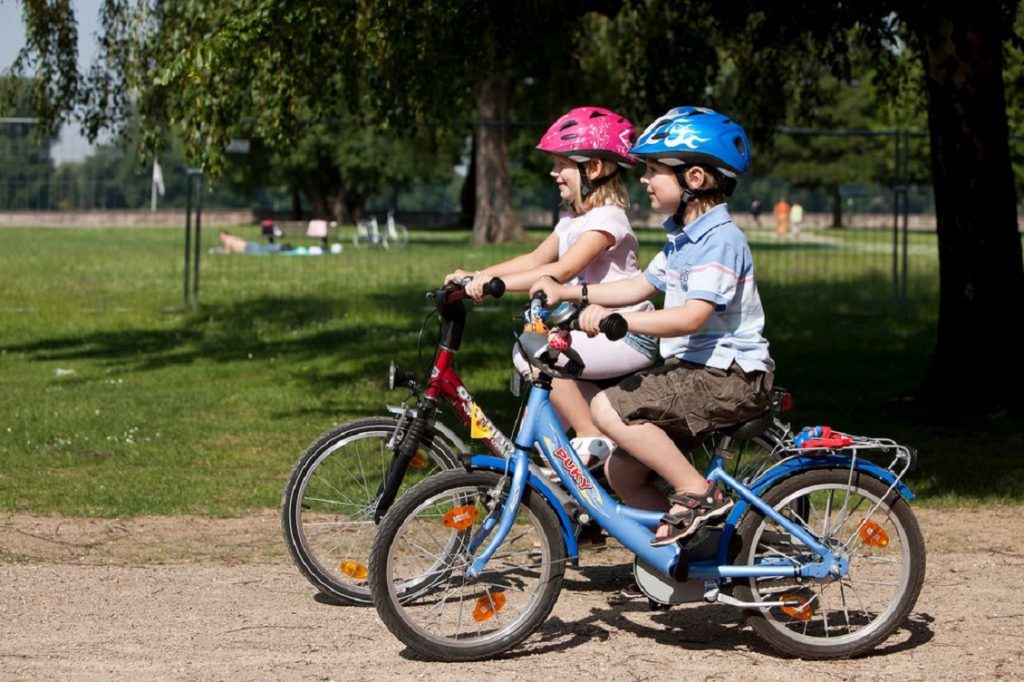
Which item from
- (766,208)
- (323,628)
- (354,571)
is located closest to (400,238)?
(766,208)

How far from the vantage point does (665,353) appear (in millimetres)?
5293

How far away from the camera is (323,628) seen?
5.57 metres

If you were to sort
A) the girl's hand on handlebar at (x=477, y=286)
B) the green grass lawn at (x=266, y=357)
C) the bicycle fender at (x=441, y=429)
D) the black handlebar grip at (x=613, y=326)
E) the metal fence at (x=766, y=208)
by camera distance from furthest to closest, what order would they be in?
the metal fence at (x=766, y=208)
the green grass lawn at (x=266, y=357)
the bicycle fender at (x=441, y=429)
the girl's hand on handlebar at (x=477, y=286)
the black handlebar grip at (x=613, y=326)

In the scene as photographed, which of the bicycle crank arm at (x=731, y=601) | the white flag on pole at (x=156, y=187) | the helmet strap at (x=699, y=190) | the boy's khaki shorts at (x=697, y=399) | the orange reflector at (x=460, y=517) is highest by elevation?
the white flag on pole at (x=156, y=187)

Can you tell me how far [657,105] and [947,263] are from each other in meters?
4.10

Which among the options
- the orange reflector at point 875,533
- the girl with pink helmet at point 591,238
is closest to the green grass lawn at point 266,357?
the girl with pink helmet at point 591,238

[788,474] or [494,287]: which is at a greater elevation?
[494,287]

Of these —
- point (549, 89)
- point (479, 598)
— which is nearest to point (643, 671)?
point (479, 598)

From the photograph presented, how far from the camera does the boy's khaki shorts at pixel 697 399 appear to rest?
5.12 m

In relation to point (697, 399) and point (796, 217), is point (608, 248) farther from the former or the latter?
point (796, 217)

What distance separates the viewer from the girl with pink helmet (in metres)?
5.85

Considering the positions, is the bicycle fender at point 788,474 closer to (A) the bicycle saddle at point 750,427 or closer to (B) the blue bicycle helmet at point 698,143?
(A) the bicycle saddle at point 750,427

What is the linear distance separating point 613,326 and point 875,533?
120 centimetres

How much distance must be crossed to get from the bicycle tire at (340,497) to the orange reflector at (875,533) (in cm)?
150
